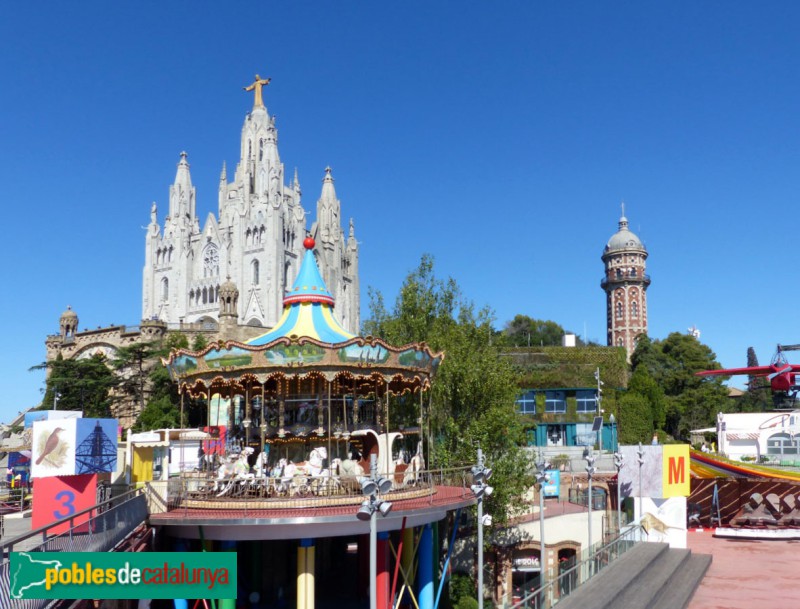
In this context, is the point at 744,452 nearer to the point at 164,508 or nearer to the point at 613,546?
the point at 613,546

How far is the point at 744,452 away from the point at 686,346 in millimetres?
21009

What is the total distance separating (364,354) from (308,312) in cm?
396

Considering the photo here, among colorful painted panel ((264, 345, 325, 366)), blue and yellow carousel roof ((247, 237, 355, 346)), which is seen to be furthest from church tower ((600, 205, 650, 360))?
colorful painted panel ((264, 345, 325, 366))

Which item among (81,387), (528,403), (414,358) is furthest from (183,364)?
(528,403)

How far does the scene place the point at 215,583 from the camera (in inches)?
497

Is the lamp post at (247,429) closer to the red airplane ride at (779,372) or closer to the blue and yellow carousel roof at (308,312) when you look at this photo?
the blue and yellow carousel roof at (308,312)

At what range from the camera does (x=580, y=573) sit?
826 inches

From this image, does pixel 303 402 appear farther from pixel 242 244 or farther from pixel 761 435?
pixel 242 244

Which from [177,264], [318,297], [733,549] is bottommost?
[733,549]

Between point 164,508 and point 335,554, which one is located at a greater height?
point 164,508

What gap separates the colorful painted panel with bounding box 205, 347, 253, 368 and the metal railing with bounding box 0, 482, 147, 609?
378 centimetres

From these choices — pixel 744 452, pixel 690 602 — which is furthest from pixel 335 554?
pixel 744 452

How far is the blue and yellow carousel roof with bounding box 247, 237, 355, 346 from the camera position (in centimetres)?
2250

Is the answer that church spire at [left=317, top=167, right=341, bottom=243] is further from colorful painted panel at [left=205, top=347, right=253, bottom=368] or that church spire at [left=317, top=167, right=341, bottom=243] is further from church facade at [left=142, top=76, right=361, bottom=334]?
colorful painted panel at [left=205, top=347, right=253, bottom=368]
